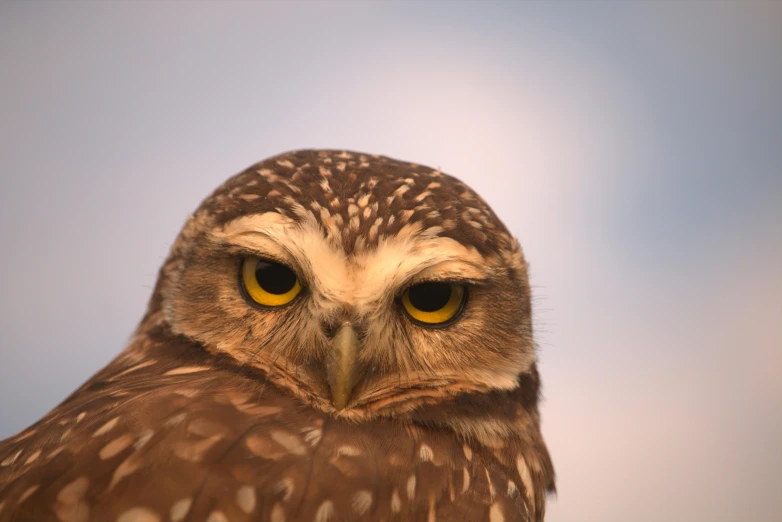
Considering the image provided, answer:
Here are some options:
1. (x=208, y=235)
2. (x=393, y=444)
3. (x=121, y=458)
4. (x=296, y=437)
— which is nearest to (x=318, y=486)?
(x=296, y=437)

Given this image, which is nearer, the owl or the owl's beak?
the owl

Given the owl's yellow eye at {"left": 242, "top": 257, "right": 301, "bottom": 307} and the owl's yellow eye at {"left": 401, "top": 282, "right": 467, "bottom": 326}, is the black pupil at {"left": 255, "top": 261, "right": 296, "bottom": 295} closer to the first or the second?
the owl's yellow eye at {"left": 242, "top": 257, "right": 301, "bottom": 307}

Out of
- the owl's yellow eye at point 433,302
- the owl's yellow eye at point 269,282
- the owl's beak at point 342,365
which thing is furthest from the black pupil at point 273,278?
the owl's yellow eye at point 433,302

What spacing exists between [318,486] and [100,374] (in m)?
0.97

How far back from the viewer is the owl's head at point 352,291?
1.70 m

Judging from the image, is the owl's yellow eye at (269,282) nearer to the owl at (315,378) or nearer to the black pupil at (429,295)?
the owl at (315,378)

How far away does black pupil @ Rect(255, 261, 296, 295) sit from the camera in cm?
176

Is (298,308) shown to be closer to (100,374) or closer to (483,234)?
(483,234)

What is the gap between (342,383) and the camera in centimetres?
166

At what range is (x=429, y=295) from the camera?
1818mm

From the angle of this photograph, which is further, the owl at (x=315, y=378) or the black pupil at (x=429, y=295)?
the black pupil at (x=429, y=295)

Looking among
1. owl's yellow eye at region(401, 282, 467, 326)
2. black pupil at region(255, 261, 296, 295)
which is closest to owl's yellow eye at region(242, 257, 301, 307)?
black pupil at region(255, 261, 296, 295)

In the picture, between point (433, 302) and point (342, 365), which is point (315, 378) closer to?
point (342, 365)

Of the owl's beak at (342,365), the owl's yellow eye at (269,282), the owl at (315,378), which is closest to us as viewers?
the owl at (315,378)
